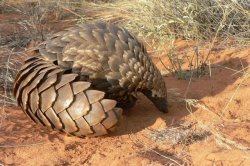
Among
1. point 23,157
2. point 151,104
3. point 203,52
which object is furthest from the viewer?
point 203,52

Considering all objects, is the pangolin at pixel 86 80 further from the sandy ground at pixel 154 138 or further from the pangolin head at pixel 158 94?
the sandy ground at pixel 154 138

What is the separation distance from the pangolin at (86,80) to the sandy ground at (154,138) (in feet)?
0.38

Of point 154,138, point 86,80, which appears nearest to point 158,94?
point 154,138

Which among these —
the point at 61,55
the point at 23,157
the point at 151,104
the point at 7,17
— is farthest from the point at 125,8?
the point at 23,157

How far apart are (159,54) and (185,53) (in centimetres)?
31

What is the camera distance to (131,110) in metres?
3.64

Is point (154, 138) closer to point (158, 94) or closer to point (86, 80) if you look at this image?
point (158, 94)

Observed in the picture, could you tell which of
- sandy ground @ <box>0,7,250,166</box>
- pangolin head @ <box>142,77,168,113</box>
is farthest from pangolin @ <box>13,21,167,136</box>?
sandy ground @ <box>0,7,250,166</box>

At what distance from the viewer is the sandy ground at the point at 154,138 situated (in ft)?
9.27

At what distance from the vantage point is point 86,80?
10.3 feet

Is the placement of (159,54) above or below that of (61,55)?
below

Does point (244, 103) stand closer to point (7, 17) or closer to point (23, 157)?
point (23, 157)

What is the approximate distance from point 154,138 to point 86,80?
615 millimetres

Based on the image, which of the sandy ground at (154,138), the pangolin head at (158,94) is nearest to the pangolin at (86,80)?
the pangolin head at (158,94)
